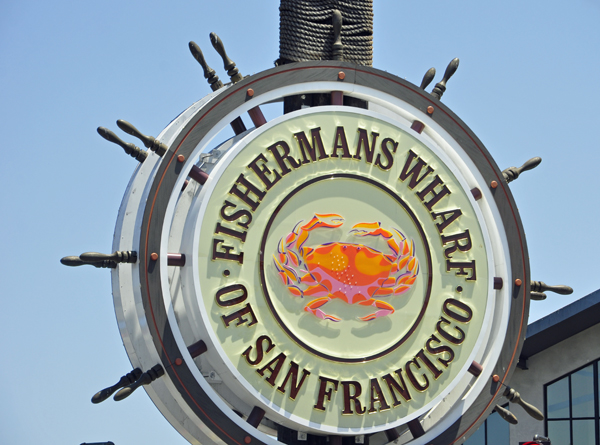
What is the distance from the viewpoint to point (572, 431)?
747 inches

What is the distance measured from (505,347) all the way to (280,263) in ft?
8.36

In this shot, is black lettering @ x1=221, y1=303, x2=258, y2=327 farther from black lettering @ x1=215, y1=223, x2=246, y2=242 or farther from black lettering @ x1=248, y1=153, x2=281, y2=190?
black lettering @ x1=248, y1=153, x2=281, y2=190

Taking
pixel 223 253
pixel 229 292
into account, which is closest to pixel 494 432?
pixel 229 292

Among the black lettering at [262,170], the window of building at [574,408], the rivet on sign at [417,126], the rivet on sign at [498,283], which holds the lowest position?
the window of building at [574,408]

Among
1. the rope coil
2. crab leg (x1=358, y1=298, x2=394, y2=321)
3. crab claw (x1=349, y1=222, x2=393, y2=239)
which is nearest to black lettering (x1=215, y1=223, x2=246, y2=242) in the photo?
crab claw (x1=349, y1=222, x2=393, y2=239)

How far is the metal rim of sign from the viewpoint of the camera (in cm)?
765

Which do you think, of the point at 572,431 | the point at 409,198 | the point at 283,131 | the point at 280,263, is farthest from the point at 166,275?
the point at 572,431

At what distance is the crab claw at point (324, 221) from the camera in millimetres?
8273

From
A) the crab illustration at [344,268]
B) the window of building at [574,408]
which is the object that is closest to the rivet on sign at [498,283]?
the crab illustration at [344,268]

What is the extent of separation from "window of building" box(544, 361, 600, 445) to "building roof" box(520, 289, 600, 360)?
0.87 metres

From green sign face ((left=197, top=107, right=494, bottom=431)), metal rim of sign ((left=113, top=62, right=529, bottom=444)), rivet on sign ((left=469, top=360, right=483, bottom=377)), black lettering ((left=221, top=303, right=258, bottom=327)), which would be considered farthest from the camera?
rivet on sign ((left=469, top=360, right=483, bottom=377))

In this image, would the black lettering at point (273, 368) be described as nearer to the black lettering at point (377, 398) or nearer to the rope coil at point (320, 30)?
the black lettering at point (377, 398)

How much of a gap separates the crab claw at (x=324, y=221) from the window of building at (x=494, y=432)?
43.0ft

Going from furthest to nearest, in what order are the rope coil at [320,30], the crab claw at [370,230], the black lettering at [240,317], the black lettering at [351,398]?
the rope coil at [320,30], the crab claw at [370,230], the black lettering at [351,398], the black lettering at [240,317]
